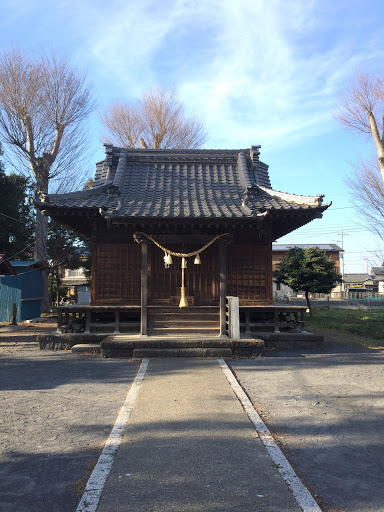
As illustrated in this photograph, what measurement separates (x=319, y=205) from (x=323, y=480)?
7540 mm

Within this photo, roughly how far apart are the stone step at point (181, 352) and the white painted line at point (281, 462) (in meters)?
3.38

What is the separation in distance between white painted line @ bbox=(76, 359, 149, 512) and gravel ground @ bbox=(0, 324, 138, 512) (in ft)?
0.29

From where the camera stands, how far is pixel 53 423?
17.0 ft

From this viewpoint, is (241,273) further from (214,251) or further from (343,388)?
(343,388)

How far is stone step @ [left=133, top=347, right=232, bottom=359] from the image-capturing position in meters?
9.76

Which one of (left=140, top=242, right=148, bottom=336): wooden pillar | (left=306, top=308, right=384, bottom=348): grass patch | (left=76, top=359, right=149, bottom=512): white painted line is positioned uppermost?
(left=140, top=242, right=148, bottom=336): wooden pillar

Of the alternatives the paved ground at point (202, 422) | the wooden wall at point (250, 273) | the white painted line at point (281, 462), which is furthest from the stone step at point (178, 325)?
the white painted line at point (281, 462)

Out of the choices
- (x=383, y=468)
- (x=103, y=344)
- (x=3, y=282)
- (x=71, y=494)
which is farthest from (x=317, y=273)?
(x=71, y=494)

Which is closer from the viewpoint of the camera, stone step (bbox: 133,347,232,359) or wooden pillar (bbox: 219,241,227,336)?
stone step (bbox: 133,347,232,359)

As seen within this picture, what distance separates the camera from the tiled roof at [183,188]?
33.3 feet

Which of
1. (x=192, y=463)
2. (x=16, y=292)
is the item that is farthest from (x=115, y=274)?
(x=16, y=292)

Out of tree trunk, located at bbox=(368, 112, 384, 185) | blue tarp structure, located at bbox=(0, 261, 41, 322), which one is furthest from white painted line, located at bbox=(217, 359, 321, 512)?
blue tarp structure, located at bbox=(0, 261, 41, 322)

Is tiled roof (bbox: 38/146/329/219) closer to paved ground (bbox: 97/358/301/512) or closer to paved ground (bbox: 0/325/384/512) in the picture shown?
paved ground (bbox: 0/325/384/512)

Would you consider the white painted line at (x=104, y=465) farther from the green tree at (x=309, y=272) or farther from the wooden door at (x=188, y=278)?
the green tree at (x=309, y=272)
